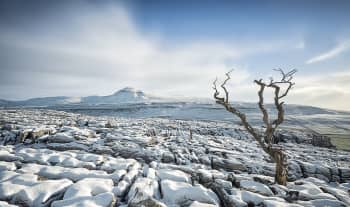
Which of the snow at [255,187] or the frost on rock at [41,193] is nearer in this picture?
the frost on rock at [41,193]

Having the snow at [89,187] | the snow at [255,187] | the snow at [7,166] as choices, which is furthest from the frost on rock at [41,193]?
the snow at [255,187]

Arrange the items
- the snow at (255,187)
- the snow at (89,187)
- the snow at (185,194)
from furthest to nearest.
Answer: the snow at (255,187) → the snow at (185,194) → the snow at (89,187)

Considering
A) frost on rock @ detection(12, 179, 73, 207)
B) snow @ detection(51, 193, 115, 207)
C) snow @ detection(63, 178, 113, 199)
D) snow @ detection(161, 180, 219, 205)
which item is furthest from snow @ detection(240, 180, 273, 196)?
frost on rock @ detection(12, 179, 73, 207)

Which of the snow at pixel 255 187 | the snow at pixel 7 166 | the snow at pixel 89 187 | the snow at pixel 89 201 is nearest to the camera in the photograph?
the snow at pixel 89 201

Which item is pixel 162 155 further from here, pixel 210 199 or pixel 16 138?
pixel 16 138

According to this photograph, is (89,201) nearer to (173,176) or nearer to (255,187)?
(173,176)

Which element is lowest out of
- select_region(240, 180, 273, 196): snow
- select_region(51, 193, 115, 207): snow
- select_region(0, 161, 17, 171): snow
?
select_region(240, 180, 273, 196): snow

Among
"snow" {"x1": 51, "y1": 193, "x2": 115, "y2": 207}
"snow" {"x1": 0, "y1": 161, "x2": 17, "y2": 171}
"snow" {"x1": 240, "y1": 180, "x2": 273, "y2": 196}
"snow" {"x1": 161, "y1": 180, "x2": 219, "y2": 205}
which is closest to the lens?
"snow" {"x1": 51, "y1": 193, "x2": 115, "y2": 207}

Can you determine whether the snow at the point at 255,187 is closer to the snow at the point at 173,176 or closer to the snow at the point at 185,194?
the snow at the point at 185,194

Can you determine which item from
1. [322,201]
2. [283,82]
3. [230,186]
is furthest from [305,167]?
[230,186]

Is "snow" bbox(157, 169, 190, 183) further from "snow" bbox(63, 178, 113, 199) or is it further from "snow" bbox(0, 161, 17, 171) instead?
"snow" bbox(0, 161, 17, 171)

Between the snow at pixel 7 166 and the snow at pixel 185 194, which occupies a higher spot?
the snow at pixel 7 166

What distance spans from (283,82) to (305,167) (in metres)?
7.65

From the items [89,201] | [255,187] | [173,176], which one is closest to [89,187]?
[89,201]
